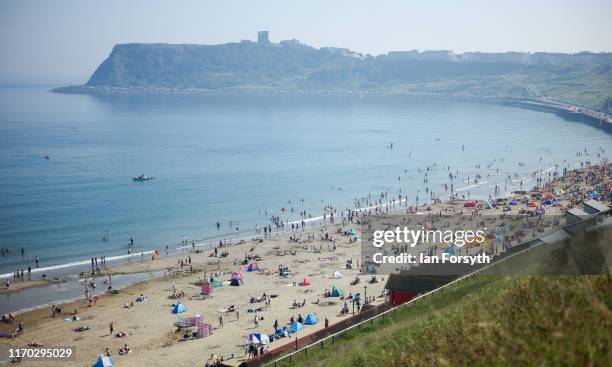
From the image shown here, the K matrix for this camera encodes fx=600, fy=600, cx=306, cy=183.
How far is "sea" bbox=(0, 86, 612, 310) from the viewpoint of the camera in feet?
170

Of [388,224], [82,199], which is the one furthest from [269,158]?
[388,224]

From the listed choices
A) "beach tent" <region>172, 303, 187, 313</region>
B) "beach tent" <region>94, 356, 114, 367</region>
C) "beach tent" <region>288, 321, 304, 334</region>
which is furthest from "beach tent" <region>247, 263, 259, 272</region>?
"beach tent" <region>94, 356, 114, 367</region>

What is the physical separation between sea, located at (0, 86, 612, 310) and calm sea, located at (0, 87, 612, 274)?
0.81ft

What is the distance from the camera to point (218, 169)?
82875 mm

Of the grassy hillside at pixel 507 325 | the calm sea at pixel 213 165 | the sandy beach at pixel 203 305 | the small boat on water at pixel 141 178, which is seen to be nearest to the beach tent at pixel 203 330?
the sandy beach at pixel 203 305

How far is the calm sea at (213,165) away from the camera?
→ 53.0 meters

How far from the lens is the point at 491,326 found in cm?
1160

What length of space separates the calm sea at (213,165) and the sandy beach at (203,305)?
7.61 meters

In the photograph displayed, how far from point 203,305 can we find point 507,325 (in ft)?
82.0

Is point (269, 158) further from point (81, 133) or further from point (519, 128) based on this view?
point (519, 128)

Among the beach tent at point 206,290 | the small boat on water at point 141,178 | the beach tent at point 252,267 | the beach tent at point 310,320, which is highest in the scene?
the small boat on water at point 141,178

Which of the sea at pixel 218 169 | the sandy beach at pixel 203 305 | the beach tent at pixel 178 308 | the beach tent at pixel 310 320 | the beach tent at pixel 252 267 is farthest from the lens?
the sea at pixel 218 169

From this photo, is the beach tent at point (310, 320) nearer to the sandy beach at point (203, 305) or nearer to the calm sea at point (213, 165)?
the sandy beach at point (203, 305)

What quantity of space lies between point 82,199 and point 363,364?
5278 centimetres
